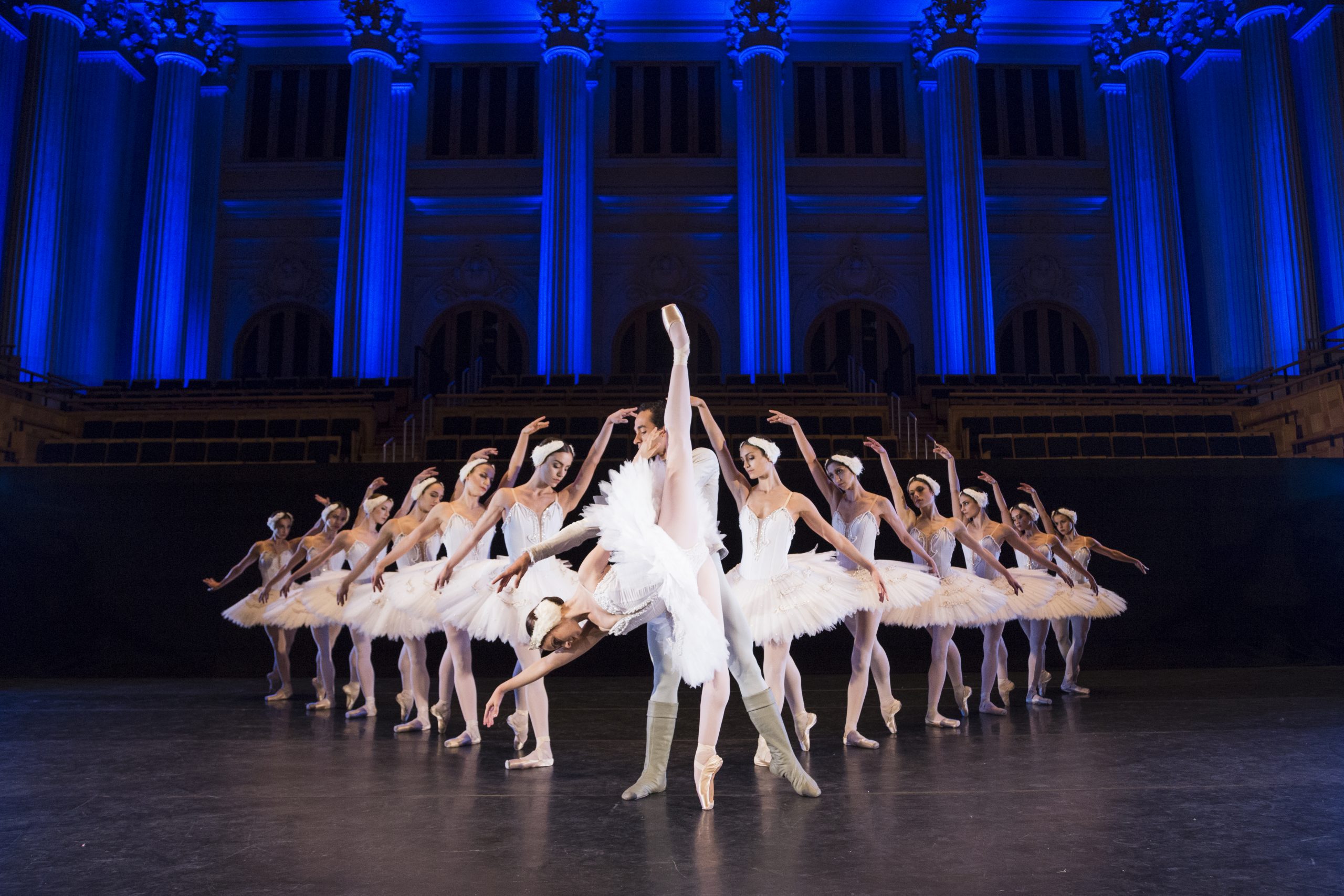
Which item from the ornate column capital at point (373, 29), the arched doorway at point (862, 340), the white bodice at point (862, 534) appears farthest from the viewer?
the arched doorway at point (862, 340)

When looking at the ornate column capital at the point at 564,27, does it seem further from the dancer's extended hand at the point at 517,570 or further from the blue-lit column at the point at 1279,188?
the dancer's extended hand at the point at 517,570

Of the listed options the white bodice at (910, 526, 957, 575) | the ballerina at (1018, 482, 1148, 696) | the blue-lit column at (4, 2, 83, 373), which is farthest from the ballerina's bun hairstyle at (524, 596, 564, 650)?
the blue-lit column at (4, 2, 83, 373)

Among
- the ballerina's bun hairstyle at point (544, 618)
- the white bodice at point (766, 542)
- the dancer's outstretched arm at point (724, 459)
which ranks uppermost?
the dancer's outstretched arm at point (724, 459)

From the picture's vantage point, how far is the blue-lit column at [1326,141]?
1761 cm

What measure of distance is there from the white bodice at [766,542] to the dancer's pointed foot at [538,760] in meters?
1.28

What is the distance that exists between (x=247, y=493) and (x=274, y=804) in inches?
284

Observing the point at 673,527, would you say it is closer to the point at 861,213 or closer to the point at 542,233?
the point at 542,233

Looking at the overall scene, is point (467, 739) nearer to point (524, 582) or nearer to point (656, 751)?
point (524, 582)

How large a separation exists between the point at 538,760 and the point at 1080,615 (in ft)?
14.9

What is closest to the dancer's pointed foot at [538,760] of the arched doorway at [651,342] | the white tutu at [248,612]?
the white tutu at [248,612]

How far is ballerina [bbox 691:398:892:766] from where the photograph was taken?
4957 millimetres

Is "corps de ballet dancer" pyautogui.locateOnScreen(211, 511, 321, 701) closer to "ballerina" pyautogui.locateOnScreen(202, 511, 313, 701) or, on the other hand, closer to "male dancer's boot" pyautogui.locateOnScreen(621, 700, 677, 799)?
"ballerina" pyautogui.locateOnScreen(202, 511, 313, 701)

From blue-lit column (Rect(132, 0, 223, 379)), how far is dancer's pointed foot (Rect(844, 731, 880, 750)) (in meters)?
16.9

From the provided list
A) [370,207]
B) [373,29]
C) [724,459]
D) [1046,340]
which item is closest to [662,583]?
[724,459]
